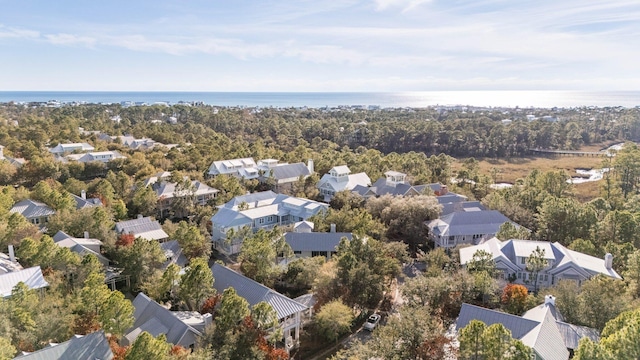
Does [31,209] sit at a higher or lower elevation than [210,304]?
higher

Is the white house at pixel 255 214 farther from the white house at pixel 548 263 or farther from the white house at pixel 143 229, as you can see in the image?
the white house at pixel 548 263

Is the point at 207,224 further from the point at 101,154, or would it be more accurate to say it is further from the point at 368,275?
the point at 101,154

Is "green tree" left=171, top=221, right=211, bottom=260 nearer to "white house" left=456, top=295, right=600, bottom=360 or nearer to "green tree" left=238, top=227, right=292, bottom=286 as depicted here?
"green tree" left=238, top=227, right=292, bottom=286

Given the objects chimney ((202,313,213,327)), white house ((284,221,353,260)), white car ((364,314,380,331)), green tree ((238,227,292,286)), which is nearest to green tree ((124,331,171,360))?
chimney ((202,313,213,327))

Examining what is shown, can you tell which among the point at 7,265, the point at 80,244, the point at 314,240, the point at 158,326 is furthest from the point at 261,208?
the point at 158,326

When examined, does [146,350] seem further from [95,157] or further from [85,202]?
[95,157]
